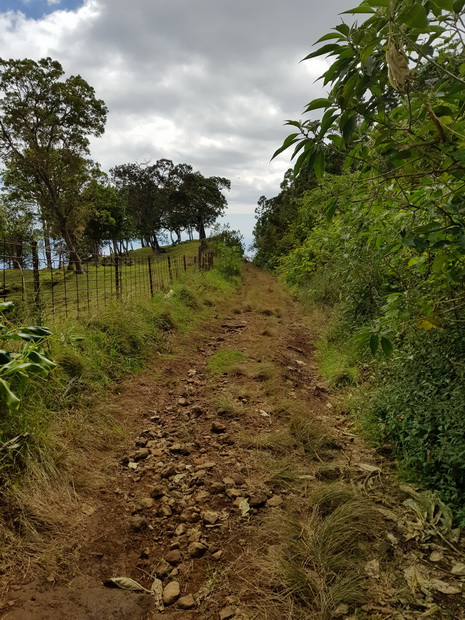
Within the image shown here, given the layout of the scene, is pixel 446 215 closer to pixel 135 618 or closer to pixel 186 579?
pixel 186 579

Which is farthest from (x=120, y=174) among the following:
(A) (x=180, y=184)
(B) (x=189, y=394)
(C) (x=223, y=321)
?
(B) (x=189, y=394)

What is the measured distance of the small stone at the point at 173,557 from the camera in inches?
75.3

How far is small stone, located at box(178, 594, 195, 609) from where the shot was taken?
1665mm

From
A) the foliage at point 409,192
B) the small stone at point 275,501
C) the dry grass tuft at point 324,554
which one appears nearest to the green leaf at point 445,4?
the foliage at point 409,192

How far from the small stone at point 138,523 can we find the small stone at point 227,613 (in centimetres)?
72

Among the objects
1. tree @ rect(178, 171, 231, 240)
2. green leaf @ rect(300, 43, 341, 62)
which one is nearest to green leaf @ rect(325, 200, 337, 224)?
green leaf @ rect(300, 43, 341, 62)

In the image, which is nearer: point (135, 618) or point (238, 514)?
point (135, 618)

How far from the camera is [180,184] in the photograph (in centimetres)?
3928

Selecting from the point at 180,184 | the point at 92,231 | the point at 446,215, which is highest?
the point at 180,184

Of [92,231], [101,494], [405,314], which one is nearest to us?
[405,314]

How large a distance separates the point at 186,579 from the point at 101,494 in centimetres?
88

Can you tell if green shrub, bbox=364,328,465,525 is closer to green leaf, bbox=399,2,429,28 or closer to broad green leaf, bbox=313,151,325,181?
broad green leaf, bbox=313,151,325,181

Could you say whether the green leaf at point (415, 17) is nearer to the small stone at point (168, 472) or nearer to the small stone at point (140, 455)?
the small stone at point (168, 472)

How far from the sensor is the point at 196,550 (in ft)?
6.40
